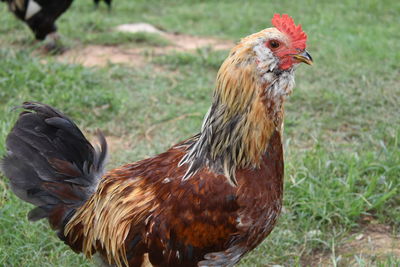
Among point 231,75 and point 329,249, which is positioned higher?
point 231,75

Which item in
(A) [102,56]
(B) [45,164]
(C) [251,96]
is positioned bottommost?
(A) [102,56]

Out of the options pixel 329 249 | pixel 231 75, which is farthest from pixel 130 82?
pixel 231 75

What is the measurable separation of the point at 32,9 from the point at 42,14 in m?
0.13

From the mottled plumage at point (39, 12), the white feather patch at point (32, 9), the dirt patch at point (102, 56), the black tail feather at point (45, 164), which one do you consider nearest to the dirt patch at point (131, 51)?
the dirt patch at point (102, 56)

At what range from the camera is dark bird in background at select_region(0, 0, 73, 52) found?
6773mm

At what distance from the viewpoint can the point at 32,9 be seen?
6777mm

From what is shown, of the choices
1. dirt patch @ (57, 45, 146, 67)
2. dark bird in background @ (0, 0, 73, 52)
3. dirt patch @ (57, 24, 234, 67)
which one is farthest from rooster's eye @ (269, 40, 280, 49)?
dark bird in background @ (0, 0, 73, 52)

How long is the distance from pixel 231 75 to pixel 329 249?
1639 mm

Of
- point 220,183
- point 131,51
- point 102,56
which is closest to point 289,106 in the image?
point 131,51

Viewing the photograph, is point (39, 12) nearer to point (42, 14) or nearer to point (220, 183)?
point (42, 14)

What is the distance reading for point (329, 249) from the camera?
142 inches

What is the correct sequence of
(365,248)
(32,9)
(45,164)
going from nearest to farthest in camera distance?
1. (45,164)
2. (365,248)
3. (32,9)

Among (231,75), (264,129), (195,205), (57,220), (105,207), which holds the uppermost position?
(231,75)

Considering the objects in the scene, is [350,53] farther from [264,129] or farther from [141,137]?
[264,129]
